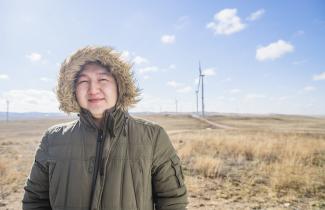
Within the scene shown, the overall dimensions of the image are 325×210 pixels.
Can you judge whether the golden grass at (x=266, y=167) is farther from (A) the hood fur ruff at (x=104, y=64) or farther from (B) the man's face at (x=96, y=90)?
(B) the man's face at (x=96, y=90)

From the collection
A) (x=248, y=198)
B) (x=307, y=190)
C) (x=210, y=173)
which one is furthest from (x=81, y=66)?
(x=210, y=173)

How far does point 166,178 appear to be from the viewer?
6.68 feet

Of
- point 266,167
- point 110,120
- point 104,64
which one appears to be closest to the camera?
point 110,120

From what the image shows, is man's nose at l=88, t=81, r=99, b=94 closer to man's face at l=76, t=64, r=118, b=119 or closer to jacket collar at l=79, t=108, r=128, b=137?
man's face at l=76, t=64, r=118, b=119

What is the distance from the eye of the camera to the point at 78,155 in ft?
6.33

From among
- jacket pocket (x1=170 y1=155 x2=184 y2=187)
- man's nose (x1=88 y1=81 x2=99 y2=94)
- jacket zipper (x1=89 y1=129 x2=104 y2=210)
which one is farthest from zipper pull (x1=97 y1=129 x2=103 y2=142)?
jacket pocket (x1=170 y1=155 x2=184 y2=187)

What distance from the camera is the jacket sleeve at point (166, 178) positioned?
2.03m

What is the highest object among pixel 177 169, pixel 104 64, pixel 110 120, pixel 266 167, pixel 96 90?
pixel 104 64

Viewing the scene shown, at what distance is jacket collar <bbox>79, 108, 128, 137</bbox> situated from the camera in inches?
77.0

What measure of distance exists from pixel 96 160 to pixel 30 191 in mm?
552

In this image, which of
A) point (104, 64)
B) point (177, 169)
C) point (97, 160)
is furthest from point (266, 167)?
point (97, 160)

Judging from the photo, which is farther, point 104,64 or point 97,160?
point 104,64

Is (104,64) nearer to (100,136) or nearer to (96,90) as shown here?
(96,90)

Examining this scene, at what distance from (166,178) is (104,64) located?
0.91 metres
